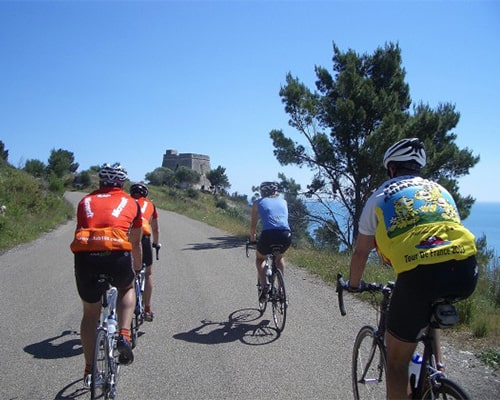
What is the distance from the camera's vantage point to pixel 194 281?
29.8 feet

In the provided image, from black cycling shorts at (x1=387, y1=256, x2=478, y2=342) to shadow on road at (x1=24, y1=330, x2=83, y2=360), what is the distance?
3.96 metres

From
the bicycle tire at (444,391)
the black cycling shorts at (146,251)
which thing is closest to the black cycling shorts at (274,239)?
the black cycling shorts at (146,251)

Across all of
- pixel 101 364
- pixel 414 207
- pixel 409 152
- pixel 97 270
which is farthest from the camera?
pixel 97 270

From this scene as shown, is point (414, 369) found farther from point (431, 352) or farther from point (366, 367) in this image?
point (366, 367)

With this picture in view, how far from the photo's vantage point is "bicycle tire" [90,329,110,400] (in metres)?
3.33

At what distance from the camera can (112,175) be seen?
4.07m

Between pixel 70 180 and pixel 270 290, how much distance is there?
199ft

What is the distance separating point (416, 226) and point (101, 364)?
2.73 metres

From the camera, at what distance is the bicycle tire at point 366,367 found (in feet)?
11.1

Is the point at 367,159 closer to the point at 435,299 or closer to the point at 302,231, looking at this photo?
the point at 302,231

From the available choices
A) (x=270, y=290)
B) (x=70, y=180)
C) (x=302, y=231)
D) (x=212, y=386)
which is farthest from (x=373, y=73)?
(x=70, y=180)

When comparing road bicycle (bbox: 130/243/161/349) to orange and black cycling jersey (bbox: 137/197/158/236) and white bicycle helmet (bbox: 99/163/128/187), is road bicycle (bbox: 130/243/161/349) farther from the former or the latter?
white bicycle helmet (bbox: 99/163/128/187)

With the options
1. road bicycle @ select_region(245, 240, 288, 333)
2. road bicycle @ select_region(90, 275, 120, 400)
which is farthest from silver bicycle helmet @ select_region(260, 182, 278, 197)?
road bicycle @ select_region(90, 275, 120, 400)

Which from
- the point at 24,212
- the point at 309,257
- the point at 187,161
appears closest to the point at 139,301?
the point at 309,257
